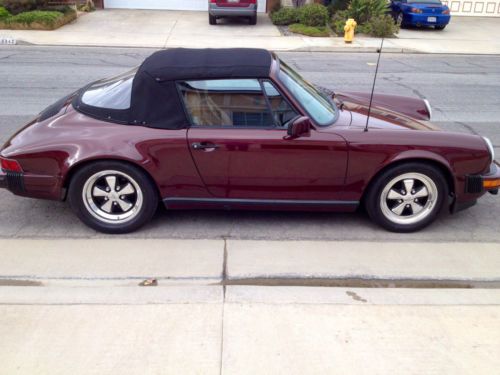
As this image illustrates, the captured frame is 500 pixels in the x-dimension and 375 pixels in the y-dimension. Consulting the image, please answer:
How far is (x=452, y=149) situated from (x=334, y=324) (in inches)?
73.9

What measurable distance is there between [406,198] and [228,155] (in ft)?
4.99

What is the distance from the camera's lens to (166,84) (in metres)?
4.16

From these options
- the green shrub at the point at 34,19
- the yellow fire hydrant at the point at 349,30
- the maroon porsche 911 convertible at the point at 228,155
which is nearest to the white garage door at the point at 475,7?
the yellow fire hydrant at the point at 349,30

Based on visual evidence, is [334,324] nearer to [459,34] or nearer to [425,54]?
[425,54]

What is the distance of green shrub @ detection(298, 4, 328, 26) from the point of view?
1820cm

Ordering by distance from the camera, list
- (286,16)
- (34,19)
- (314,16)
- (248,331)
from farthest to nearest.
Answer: (286,16), (314,16), (34,19), (248,331)

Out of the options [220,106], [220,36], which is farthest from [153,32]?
[220,106]

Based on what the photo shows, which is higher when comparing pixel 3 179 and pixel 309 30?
pixel 309 30

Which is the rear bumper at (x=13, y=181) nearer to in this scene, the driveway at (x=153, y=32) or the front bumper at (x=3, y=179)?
the front bumper at (x=3, y=179)

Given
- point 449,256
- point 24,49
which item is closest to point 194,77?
point 449,256

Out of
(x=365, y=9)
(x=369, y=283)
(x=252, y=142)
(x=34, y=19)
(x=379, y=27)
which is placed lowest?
(x=369, y=283)

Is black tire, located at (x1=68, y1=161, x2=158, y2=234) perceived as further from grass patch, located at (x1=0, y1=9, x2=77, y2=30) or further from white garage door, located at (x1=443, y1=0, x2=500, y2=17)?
white garage door, located at (x1=443, y1=0, x2=500, y2=17)

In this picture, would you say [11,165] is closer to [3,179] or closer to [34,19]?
[3,179]

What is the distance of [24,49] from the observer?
14211mm
